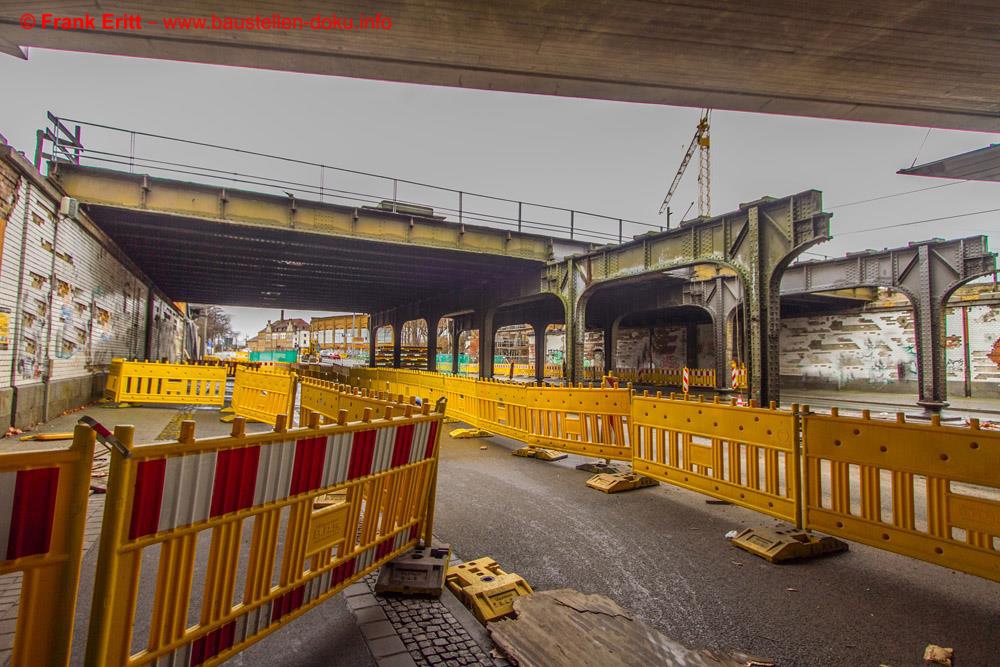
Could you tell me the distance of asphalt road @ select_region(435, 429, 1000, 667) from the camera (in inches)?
108

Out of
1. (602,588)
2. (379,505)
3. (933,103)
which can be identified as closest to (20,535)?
(379,505)

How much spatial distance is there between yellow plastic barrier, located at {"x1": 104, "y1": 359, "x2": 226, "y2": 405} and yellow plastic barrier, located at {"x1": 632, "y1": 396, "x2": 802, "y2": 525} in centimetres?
1208

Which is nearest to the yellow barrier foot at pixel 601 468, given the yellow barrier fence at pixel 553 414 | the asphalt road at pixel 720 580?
the yellow barrier fence at pixel 553 414

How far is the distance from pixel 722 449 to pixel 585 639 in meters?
3.34

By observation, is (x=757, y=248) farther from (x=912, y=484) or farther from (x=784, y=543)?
(x=784, y=543)

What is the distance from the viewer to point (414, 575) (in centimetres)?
317

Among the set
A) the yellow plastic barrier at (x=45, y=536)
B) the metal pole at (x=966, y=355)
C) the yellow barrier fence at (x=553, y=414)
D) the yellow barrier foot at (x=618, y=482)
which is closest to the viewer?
the yellow plastic barrier at (x=45, y=536)

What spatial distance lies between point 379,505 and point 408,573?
1.78ft

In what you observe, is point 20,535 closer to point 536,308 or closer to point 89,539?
point 89,539

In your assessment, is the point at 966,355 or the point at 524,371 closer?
the point at 966,355

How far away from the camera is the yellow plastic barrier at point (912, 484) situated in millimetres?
3312

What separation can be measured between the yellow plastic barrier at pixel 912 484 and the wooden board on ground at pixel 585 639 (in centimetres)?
213

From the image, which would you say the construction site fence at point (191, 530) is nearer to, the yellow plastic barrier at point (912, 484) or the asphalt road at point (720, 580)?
the asphalt road at point (720, 580)

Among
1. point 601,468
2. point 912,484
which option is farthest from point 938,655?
point 601,468
